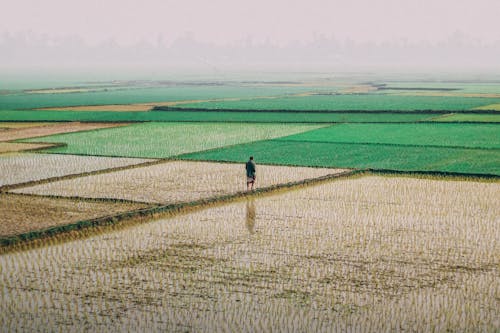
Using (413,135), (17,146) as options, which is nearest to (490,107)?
(413,135)

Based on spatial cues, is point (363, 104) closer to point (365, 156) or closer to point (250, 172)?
point (365, 156)

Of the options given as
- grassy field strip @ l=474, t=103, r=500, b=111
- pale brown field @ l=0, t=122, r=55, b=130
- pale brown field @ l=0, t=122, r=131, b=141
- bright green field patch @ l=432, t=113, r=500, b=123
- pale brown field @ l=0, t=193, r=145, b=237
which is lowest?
pale brown field @ l=0, t=122, r=55, b=130

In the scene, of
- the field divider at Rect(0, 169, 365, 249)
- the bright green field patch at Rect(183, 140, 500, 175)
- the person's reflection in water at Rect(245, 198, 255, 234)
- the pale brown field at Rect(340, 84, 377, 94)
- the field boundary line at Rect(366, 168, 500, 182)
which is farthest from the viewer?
the pale brown field at Rect(340, 84, 377, 94)

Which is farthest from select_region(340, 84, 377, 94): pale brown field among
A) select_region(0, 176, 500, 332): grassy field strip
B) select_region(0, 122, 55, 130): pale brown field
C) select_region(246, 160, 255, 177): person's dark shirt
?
select_region(0, 176, 500, 332): grassy field strip

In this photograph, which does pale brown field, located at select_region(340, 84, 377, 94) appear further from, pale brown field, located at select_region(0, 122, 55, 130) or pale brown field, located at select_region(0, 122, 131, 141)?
pale brown field, located at select_region(0, 122, 55, 130)

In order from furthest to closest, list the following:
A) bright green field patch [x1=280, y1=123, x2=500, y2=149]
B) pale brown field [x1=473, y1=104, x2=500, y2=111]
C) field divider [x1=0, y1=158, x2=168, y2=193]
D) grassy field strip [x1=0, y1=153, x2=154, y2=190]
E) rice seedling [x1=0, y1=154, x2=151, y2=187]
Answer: pale brown field [x1=473, y1=104, x2=500, y2=111] → bright green field patch [x1=280, y1=123, x2=500, y2=149] → rice seedling [x1=0, y1=154, x2=151, y2=187] → grassy field strip [x1=0, y1=153, x2=154, y2=190] → field divider [x1=0, y1=158, x2=168, y2=193]

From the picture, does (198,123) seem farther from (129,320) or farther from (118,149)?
(129,320)

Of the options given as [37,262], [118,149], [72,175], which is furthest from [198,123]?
[37,262]
